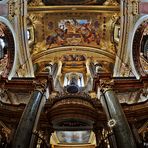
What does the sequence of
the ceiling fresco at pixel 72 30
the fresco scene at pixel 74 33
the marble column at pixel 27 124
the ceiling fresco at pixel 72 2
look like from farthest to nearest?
1. the fresco scene at pixel 74 33
2. the ceiling fresco at pixel 72 30
3. the ceiling fresco at pixel 72 2
4. the marble column at pixel 27 124

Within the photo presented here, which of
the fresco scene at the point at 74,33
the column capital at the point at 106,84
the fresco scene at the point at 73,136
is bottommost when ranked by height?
the fresco scene at the point at 73,136

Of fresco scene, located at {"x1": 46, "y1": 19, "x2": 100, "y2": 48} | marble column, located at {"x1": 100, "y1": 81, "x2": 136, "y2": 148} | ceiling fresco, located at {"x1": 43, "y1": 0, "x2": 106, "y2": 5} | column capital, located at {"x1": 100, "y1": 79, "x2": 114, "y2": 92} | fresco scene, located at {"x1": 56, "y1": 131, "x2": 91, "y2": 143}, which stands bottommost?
marble column, located at {"x1": 100, "y1": 81, "x2": 136, "y2": 148}

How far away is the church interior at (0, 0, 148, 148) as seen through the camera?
9695mm

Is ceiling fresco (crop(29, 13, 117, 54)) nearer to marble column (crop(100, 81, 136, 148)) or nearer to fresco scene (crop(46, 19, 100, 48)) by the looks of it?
fresco scene (crop(46, 19, 100, 48))

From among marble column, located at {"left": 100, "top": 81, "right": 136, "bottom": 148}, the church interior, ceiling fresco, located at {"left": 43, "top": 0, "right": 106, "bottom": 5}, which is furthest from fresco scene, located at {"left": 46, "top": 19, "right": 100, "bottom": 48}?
marble column, located at {"left": 100, "top": 81, "right": 136, "bottom": 148}

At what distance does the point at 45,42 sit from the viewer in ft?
56.5

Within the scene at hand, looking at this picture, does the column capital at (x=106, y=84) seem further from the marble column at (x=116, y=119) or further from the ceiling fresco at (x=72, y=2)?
the ceiling fresco at (x=72, y=2)

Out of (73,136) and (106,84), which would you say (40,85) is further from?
(73,136)

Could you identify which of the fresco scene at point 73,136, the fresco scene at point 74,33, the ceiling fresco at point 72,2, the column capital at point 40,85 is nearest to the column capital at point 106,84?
the column capital at point 40,85

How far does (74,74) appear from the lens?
1786cm

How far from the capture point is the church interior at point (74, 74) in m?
9.70

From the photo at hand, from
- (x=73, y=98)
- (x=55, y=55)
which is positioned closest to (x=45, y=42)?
(x=55, y=55)

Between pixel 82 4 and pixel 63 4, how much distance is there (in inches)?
40.0

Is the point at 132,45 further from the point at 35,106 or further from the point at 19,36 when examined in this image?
the point at 35,106
